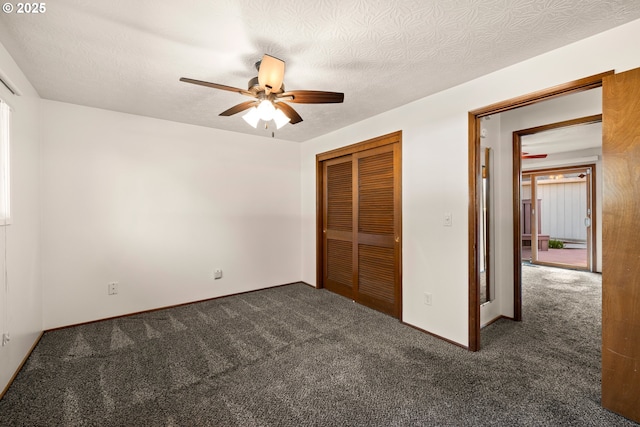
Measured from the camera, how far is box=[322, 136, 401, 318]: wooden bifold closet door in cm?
323

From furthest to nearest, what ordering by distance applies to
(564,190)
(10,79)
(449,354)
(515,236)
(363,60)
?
(564,190) → (515,236) → (449,354) → (363,60) → (10,79)

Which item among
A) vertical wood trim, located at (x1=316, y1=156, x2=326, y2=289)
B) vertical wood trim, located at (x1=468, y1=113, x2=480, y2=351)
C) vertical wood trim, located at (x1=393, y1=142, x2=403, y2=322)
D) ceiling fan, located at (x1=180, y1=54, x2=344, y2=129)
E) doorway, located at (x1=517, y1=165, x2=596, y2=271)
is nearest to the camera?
ceiling fan, located at (x1=180, y1=54, x2=344, y2=129)

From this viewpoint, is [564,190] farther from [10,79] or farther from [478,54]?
[10,79]

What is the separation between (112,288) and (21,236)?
1.14 m

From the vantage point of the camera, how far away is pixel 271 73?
5.87 ft

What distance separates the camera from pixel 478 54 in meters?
2.02

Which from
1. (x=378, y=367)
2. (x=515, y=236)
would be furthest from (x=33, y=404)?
(x=515, y=236)

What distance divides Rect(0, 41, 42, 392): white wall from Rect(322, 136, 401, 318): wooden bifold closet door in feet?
10.6

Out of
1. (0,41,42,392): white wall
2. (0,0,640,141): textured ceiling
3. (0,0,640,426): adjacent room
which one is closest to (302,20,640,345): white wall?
(0,0,640,426): adjacent room

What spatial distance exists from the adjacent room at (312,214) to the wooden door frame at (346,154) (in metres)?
0.03

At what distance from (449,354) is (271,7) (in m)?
2.88

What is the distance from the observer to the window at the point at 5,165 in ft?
6.38
